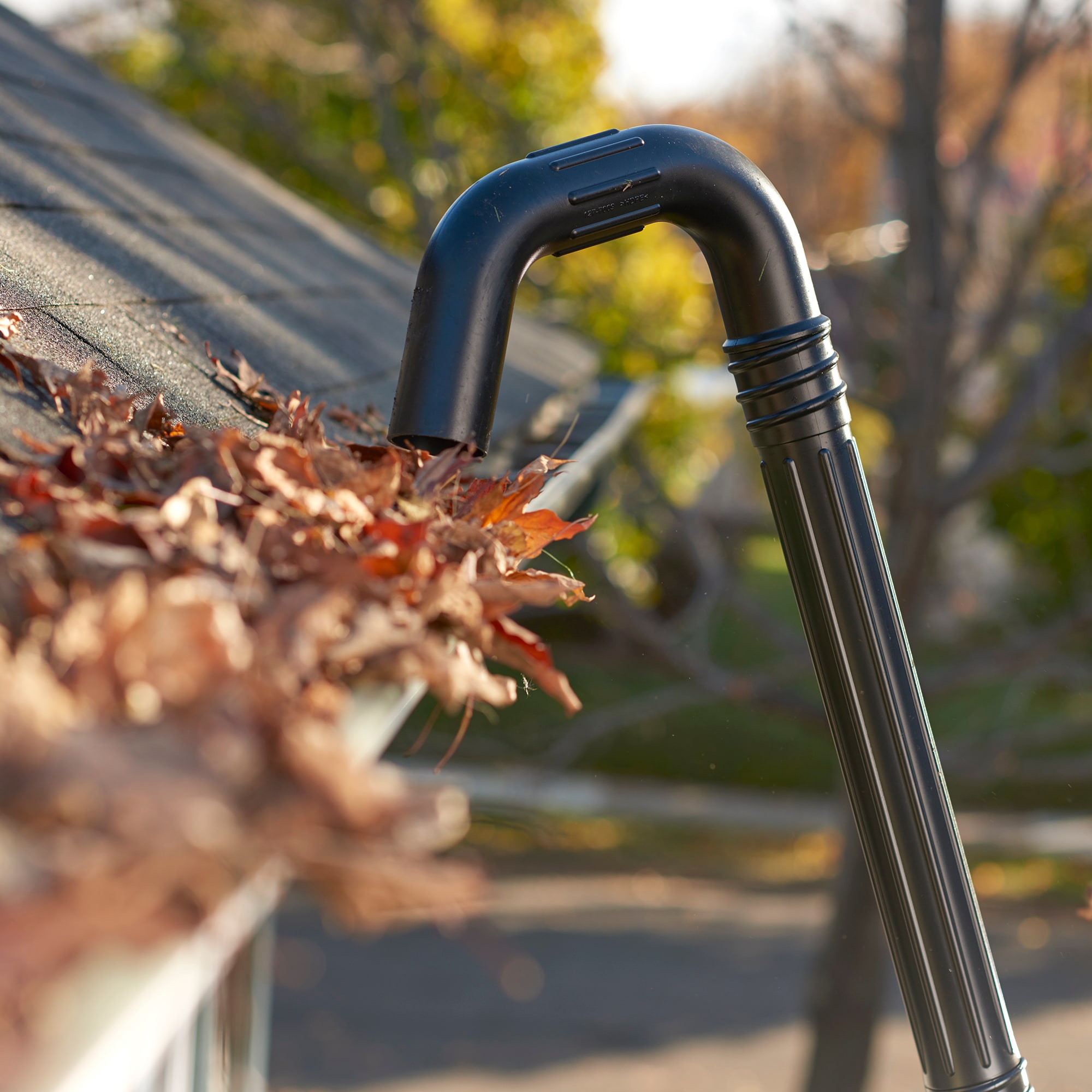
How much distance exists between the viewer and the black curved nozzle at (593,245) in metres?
1.49

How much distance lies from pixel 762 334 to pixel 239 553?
1.05 meters

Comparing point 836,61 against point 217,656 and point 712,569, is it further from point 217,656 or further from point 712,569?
point 217,656

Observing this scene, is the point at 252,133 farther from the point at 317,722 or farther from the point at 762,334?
the point at 317,722

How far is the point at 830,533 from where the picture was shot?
1.67 m

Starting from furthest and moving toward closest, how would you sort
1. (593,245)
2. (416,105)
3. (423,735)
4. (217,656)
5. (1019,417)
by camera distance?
(416,105), (1019,417), (593,245), (423,735), (217,656)

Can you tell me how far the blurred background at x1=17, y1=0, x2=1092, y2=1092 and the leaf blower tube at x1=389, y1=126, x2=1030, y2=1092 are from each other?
54.6 inches

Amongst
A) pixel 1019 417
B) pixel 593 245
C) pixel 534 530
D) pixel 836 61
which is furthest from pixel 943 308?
pixel 534 530

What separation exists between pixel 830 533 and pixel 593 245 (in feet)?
1.95

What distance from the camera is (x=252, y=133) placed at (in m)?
9.85

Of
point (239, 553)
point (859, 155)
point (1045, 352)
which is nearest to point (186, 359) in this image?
point (239, 553)

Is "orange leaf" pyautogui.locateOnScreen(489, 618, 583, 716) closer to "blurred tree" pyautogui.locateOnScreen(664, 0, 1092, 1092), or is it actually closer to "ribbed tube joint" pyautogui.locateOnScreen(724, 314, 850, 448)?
"ribbed tube joint" pyautogui.locateOnScreen(724, 314, 850, 448)

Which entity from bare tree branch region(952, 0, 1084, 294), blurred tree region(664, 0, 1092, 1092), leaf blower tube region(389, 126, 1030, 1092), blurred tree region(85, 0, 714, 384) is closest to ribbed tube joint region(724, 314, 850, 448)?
leaf blower tube region(389, 126, 1030, 1092)

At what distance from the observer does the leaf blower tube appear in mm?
1592

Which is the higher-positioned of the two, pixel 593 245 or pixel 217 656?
pixel 593 245
